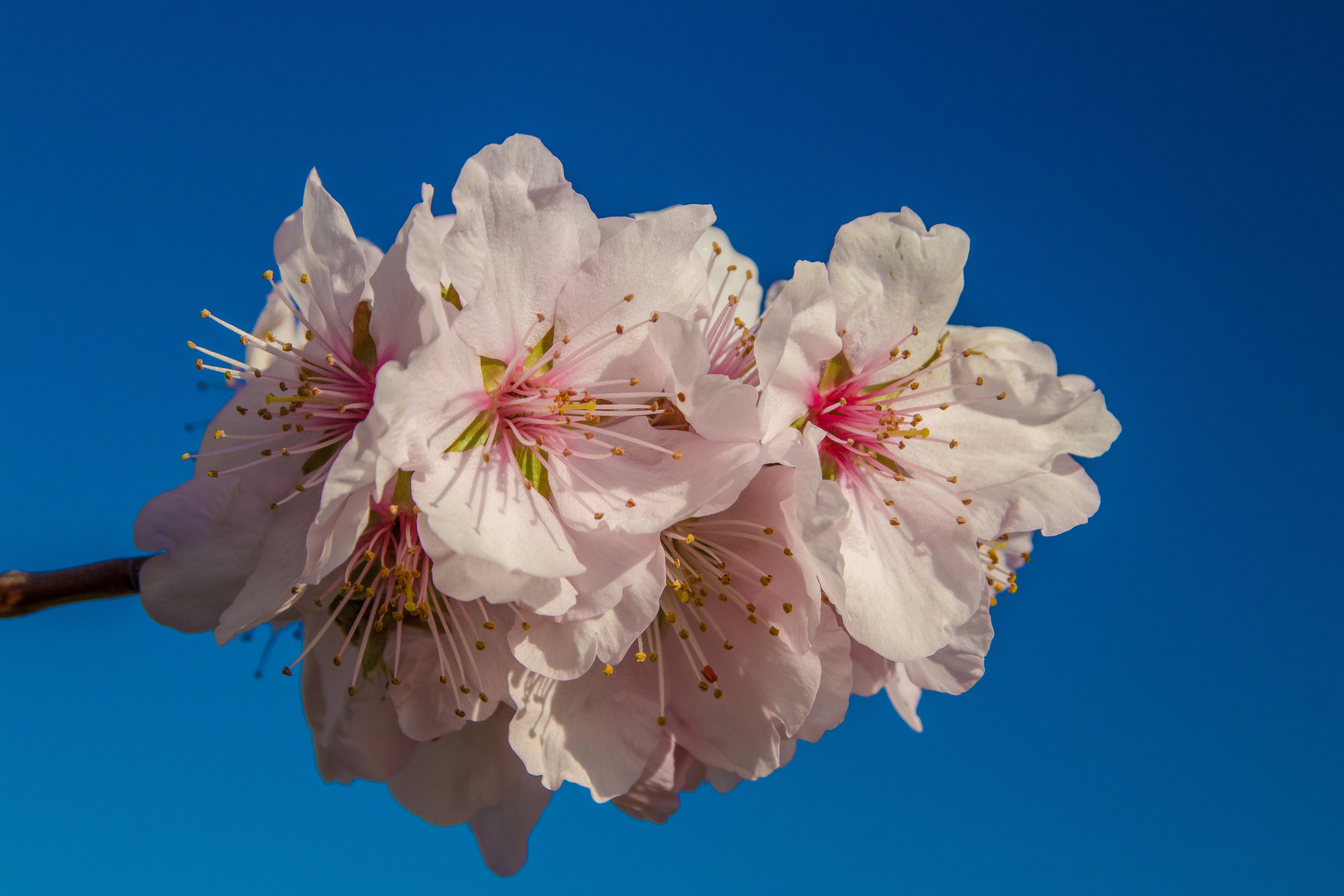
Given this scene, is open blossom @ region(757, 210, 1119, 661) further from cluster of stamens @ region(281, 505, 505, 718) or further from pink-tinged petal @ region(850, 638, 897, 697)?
cluster of stamens @ region(281, 505, 505, 718)

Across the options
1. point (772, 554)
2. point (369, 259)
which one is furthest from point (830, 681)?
point (369, 259)

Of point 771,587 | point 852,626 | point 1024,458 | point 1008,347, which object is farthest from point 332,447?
point 1008,347

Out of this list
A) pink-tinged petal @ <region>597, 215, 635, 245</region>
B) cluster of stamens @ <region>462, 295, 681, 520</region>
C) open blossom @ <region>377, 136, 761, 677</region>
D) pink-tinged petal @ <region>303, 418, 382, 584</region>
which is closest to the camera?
pink-tinged petal @ <region>303, 418, 382, 584</region>

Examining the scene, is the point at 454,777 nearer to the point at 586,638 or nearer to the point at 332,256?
the point at 586,638

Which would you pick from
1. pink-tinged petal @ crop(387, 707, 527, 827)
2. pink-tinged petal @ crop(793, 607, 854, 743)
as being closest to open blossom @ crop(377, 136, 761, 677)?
pink-tinged petal @ crop(793, 607, 854, 743)

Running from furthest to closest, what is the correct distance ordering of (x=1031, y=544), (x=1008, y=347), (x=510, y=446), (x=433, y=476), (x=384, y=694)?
(x=1031, y=544), (x=1008, y=347), (x=384, y=694), (x=510, y=446), (x=433, y=476)

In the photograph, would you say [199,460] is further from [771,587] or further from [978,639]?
[978,639]
